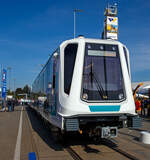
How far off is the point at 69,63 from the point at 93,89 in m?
1.03

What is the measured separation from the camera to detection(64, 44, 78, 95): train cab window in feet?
21.0

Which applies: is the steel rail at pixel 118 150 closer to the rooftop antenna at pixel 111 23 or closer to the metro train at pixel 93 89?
the metro train at pixel 93 89

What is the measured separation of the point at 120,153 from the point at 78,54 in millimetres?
3077

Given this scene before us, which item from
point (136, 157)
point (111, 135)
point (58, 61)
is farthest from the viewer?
point (58, 61)

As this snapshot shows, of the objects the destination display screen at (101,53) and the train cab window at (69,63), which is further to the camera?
the destination display screen at (101,53)

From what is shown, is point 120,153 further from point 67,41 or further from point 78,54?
point 67,41

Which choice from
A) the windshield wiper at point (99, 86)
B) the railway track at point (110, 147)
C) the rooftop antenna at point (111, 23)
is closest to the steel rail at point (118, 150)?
the railway track at point (110, 147)

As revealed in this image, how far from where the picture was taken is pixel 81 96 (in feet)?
20.4

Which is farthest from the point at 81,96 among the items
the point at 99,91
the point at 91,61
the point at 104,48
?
the point at 104,48

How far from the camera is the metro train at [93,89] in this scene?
20.2 ft

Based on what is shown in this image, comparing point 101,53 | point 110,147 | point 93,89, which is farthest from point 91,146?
point 101,53

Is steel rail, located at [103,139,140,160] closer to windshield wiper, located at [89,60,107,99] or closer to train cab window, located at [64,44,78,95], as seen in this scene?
windshield wiper, located at [89,60,107,99]

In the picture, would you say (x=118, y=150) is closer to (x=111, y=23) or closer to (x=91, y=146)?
(x=91, y=146)

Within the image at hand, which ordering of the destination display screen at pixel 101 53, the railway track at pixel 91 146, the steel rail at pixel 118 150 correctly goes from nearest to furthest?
the steel rail at pixel 118 150 < the railway track at pixel 91 146 < the destination display screen at pixel 101 53
